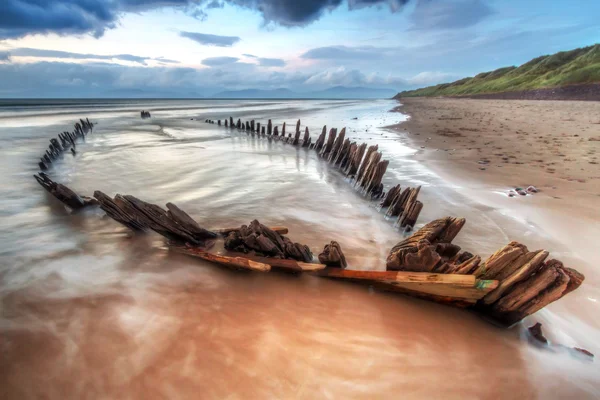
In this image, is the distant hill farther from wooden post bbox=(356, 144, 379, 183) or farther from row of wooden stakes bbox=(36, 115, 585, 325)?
row of wooden stakes bbox=(36, 115, 585, 325)

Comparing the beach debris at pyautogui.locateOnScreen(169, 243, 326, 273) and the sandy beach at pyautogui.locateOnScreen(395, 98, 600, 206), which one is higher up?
the sandy beach at pyautogui.locateOnScreen(395, 98, 600, 206)

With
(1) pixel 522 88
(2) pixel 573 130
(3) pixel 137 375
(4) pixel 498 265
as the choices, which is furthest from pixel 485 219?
(1) pixel 522 88

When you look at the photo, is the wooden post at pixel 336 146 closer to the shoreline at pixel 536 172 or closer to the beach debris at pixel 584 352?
the shoreline at pixel 536 172

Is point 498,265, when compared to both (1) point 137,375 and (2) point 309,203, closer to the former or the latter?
(1) point 137,375

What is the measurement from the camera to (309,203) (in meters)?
6.84

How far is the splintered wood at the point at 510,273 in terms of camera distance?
2428 mm

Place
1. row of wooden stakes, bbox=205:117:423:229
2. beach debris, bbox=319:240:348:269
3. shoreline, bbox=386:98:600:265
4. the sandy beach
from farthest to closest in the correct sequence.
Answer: the sandy beach < row of wooden stakes, bbox=205:117:423:229 < shoreline, bbox=386:98:600:265 < beach debris, bbox=319:240:348:269

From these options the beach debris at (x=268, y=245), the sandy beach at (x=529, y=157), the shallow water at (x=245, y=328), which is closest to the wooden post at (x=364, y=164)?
the sandy beach at (x=529, y=157)

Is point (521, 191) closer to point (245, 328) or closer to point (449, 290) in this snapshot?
point (449, 290)

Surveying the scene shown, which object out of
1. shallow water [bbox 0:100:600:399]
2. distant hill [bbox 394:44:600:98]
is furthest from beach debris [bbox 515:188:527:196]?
distant hill [bbox 394:44:600:98]

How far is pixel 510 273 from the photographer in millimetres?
2674

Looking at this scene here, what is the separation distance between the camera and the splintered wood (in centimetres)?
243

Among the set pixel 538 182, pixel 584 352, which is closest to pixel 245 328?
pixel 584 352

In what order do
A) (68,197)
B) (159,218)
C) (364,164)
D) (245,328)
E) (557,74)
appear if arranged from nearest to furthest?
(245,328) < (159,218) < (68,197) < (364,164) < (557,74)
